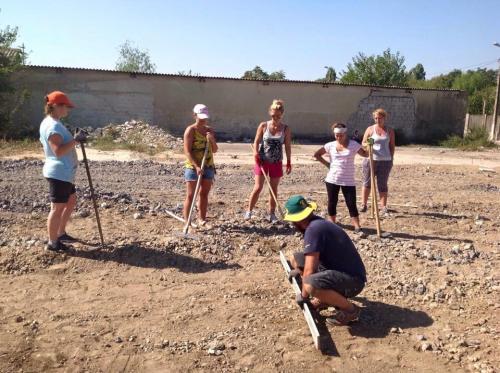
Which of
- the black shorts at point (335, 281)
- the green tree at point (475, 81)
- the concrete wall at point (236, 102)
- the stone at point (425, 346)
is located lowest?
the stone at point (425, 346)

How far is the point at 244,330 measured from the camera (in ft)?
13.2

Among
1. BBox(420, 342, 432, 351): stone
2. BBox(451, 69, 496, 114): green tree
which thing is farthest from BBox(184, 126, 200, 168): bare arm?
BBox(451, 69, 496, 114): green tree

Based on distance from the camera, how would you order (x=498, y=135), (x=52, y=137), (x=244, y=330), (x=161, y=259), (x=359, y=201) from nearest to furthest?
1. (x=244, y=330)
2. (x=52, y=137)
3. (x=161, y=259)
4. (x=359, y=201)
5. (x=498, y=135)

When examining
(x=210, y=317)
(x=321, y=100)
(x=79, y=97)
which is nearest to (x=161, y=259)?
(x=210, y=317)

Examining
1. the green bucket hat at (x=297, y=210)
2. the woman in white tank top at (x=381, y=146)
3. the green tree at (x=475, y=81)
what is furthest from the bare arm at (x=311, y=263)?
the green tree at (x=475, y=81)

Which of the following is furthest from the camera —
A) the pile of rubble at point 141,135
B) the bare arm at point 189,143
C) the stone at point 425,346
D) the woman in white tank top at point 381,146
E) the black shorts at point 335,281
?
the pile of rubble at point 141,135

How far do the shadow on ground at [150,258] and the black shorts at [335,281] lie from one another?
150 cm

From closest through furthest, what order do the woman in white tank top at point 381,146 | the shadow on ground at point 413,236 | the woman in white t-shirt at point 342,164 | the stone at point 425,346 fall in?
the stone at point 425,346 < the woman in white t-shirt at point 342,164 < the shadow on ground at point 413,236 < the woman in white tank top at point 381,146

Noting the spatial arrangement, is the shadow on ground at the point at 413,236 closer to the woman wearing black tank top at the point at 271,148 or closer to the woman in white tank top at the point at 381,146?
the woman in white tank top at the point at 381,146

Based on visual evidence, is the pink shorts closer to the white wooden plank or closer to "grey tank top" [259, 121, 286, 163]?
"grey tank top" [259, 121, 286, 163]

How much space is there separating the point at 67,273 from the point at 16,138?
15197 millimetres

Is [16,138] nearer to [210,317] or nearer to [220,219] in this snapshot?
[220,219]

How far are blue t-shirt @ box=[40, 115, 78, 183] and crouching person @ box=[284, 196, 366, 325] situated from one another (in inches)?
90.3

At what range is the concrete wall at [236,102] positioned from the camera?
829 inches
